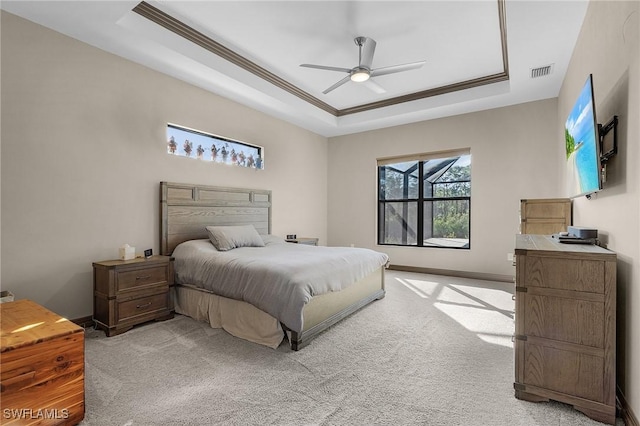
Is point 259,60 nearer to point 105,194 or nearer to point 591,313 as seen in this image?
point 105,194

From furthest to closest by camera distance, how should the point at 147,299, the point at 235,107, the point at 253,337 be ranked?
1. the point at 235,107
2. the point at 147,299
3. the point at 253,337

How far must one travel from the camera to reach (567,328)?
1740mm

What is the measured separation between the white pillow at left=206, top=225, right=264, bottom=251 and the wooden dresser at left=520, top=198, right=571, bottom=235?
327cm

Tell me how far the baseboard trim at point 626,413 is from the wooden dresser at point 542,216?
1.98 m

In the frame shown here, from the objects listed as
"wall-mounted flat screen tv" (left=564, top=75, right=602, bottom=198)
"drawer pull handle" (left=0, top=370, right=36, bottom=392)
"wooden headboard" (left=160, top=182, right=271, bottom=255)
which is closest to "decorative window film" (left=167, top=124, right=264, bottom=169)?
"wooden headboard" (left=160, top=182, right=271, bottom=255)

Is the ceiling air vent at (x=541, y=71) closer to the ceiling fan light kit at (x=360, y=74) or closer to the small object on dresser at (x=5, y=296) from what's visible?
the ceiling fan light kit at (x=360, y=74)

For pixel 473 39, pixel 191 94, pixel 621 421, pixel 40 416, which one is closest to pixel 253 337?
pixel 40 416

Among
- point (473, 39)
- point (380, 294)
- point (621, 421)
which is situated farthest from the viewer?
point (380, 294)

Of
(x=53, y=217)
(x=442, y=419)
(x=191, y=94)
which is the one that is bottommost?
(x=442, y=419)

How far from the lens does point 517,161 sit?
4.79 m

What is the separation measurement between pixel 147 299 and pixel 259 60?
10.4ft

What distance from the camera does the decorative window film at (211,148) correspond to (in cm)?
397

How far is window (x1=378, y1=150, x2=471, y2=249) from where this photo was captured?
5.41 meters

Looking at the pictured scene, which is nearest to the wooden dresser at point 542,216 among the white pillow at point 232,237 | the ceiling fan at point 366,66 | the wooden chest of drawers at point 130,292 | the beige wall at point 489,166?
the beige wall at point 489,166
